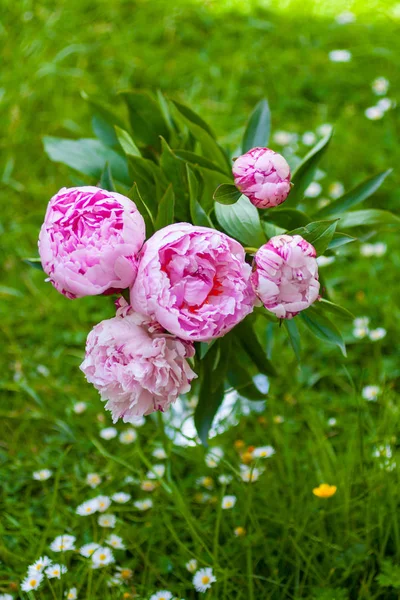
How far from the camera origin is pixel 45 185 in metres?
2.27

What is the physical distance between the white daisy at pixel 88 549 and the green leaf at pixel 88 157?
1.95 ft

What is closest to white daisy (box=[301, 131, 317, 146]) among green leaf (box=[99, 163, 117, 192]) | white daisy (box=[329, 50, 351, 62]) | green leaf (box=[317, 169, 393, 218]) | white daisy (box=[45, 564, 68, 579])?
white daisy (box=[329, 50, 351, 62])

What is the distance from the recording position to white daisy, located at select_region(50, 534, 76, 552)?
126 cm

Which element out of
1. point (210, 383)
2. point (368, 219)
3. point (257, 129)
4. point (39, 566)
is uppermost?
point (257, 129)

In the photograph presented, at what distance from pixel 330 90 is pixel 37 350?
52.6 inches

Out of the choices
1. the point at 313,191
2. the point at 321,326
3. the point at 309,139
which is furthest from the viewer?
the point at 309,139

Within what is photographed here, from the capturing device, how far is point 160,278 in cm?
85

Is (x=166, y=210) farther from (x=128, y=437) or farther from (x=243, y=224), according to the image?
(x=128, y=437)

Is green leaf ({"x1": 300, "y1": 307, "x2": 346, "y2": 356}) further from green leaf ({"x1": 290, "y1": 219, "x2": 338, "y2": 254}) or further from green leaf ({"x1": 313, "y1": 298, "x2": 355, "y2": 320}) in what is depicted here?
green leaf ({"x1": 290, "y1": 219, "x2": 338, "y2": 254})

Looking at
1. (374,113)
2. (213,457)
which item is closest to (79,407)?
(213,457)

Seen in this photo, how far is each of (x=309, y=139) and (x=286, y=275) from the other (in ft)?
5.09

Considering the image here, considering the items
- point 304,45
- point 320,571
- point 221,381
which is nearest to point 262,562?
point 320,571

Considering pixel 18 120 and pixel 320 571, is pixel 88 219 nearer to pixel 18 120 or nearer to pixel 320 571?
pixel 320 571

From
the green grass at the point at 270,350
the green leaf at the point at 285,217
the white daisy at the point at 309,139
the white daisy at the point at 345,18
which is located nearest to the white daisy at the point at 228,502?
the green grass at the point at 270,350
